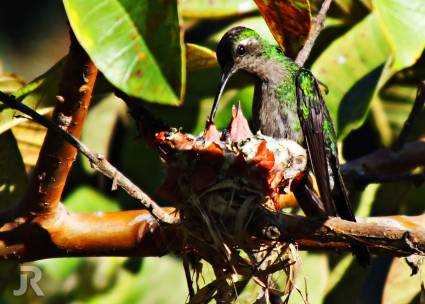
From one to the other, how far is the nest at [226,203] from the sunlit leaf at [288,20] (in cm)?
34

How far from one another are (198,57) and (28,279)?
4.39 feet

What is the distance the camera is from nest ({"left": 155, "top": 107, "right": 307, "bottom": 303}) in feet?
8.46

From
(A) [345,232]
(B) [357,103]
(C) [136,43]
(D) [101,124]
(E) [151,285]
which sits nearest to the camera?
(C) [136,43]

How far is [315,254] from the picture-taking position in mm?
3711

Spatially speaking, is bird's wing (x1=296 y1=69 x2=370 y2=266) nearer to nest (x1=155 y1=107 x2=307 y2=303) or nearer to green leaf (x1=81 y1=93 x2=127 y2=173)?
nest (x1=155 y1=107 x2=307 y2=303)

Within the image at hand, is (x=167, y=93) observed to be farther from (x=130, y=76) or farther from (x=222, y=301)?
(x=222, y=301)

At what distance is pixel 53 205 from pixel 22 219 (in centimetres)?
10

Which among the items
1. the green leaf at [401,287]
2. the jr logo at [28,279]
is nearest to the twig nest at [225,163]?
the green leaf at [401,287]

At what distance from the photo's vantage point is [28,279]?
149 inches

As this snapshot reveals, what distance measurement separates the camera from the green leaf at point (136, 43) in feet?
6.29

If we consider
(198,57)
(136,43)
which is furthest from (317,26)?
(136,43)

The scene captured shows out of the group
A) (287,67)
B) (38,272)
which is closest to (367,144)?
(287,67)

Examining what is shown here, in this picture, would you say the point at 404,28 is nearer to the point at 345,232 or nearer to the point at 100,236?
the point at 345,232

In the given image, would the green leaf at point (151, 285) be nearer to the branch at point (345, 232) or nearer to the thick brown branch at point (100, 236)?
the thick brown branch at point (100, 236)
